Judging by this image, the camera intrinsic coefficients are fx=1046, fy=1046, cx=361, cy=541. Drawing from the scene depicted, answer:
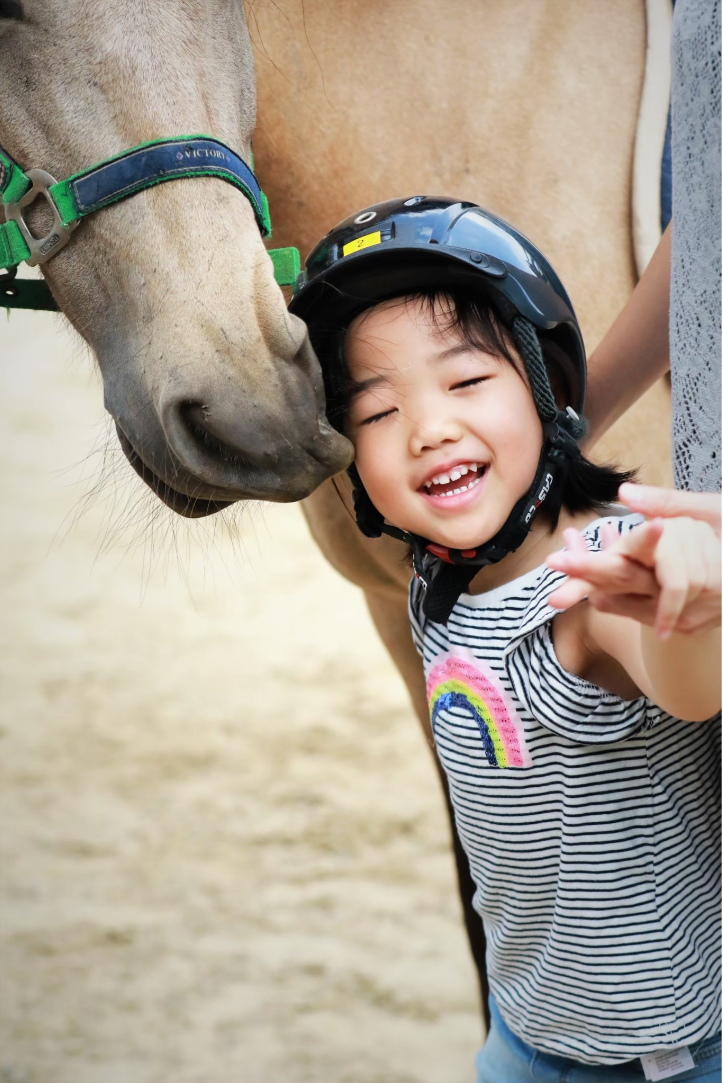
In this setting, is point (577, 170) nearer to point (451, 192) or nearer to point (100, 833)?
point (451, 192)

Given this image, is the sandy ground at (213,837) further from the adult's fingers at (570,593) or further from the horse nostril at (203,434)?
the adult's fingers at (570,593)

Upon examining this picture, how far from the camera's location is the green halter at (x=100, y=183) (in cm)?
103

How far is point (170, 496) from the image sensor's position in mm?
1082

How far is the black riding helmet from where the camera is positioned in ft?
3.29

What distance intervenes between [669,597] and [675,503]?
66mm

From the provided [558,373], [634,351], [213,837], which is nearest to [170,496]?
[558,373]

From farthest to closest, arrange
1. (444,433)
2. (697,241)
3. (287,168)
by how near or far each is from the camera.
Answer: (287,168) < (444,433) < (697,241)

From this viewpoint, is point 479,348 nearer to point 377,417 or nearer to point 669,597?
point 377,417

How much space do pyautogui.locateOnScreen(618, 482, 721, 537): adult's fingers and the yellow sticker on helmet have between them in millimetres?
531

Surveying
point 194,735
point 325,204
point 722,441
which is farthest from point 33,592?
point 722,441

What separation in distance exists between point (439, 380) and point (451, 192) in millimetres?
650

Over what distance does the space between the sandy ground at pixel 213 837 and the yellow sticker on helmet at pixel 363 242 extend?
0.36 meters

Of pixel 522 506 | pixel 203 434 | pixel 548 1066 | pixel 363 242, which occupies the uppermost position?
pixel 363 242

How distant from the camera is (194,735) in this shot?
3.36m
